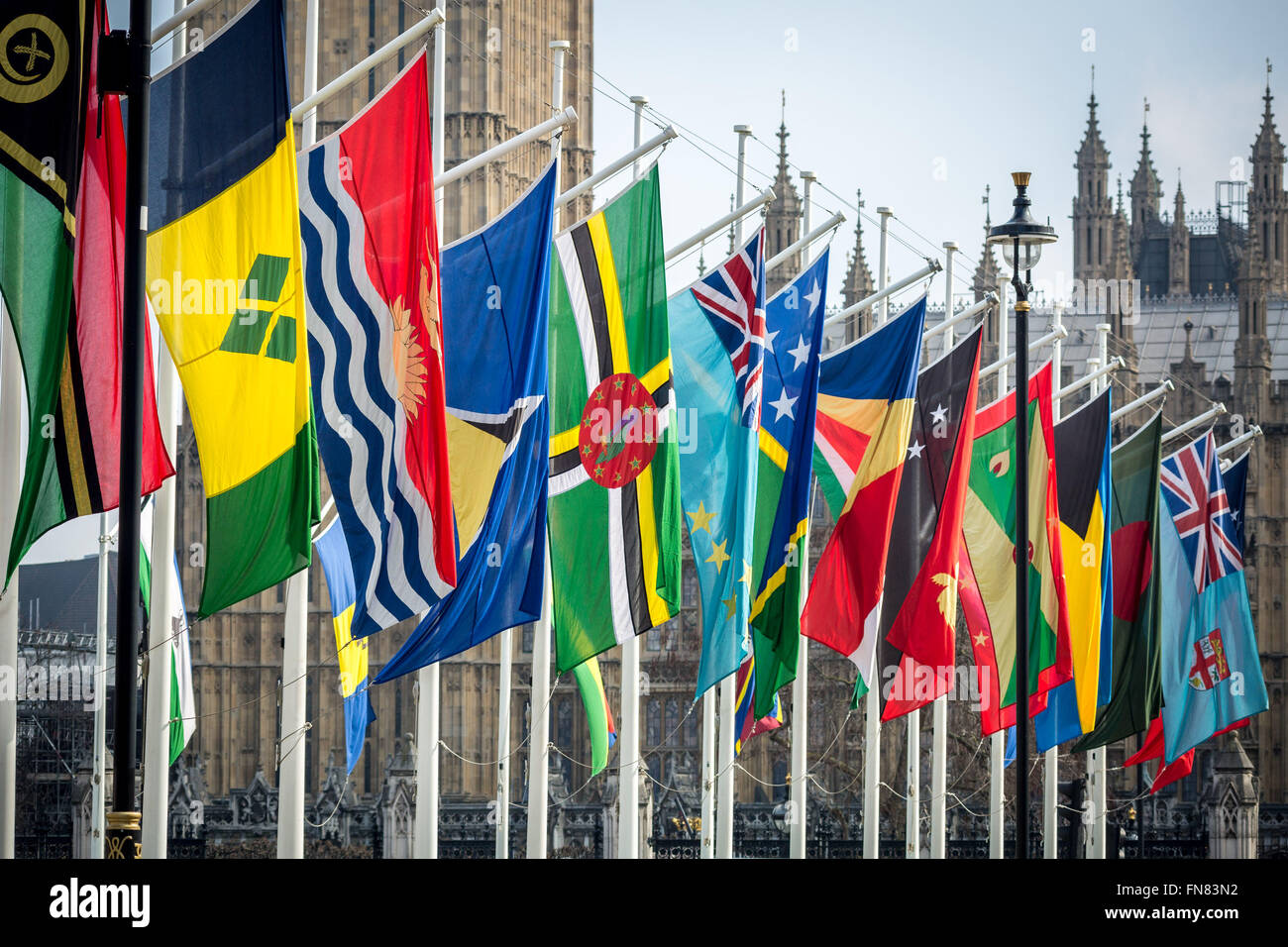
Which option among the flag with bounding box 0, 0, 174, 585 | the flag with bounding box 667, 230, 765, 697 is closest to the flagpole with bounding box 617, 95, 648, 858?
the flag with bounding box 667, 230, 765, 697

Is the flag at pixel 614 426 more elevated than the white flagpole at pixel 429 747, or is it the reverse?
the flag at pixel 614 426

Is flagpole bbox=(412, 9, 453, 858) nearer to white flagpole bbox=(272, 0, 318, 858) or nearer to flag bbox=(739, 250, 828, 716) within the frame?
white flagpole bbox=(272, 0, 318, 858)

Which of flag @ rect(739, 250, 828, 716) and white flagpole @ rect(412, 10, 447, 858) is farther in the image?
flag @ rect(739, 250, 828, 716)

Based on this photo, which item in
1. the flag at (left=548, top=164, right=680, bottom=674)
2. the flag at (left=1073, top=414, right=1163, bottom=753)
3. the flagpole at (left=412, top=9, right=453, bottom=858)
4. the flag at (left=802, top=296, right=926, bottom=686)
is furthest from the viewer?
the flag at (left=1073, top=414, right=1163, bottom=753)

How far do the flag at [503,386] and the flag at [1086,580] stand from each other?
36.0 feet

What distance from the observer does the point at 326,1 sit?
64.0 metres

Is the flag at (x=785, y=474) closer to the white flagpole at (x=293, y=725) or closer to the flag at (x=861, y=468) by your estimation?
the flag at (x=861, y=468)

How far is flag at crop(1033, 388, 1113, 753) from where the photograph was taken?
26953 millimetres

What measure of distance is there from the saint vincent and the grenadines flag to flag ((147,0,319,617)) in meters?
0.97

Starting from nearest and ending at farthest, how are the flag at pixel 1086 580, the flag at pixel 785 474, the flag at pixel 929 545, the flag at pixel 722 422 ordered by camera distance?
the flag at pixel 722 422
the flag at pixel 785 474
the flag at pixel 929 545
the flag at pixel 1086 580

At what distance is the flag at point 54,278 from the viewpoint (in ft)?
44.8

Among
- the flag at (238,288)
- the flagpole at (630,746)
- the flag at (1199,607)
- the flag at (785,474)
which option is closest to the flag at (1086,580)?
the flag at (1199,607)

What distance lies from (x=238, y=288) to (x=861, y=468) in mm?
10838
